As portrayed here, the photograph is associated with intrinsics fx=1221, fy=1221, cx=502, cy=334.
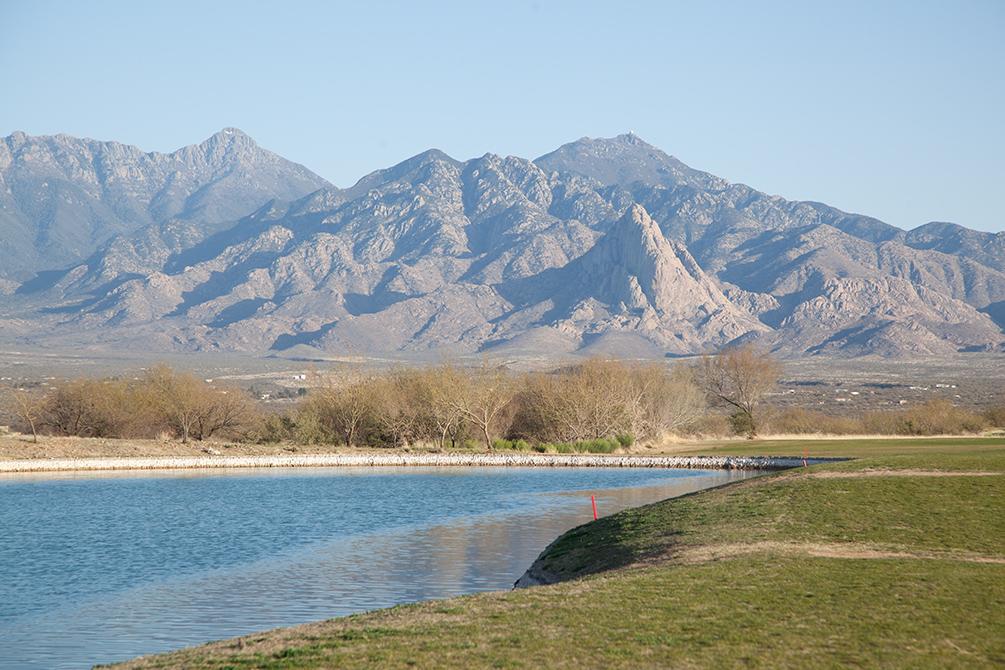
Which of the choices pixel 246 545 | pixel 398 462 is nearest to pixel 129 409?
pixel 398 462

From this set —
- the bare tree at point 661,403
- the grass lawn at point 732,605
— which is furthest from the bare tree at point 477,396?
the grass lawn at point 732,605

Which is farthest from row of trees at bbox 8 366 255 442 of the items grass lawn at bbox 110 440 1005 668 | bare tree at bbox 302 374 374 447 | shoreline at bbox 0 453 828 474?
grass lawn at bbox 110 440 1005 668

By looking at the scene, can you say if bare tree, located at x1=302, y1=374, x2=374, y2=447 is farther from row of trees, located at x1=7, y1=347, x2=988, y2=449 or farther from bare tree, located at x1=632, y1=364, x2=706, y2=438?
bare tree, located at x1=632, y1=364, x2=706, y2=438

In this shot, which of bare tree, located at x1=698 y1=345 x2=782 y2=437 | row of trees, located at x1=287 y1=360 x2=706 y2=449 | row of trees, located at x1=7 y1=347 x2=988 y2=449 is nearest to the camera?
row of trees, located at x1=7 y1=347 x2=988 y2=449

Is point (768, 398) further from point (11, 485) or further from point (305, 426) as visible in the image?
point (11, 485)

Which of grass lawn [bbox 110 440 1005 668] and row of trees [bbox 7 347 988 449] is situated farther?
row of trees [bbox 7 347 988 449]

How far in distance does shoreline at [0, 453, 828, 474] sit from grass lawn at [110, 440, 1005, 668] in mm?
29787

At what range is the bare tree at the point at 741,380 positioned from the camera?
256ft

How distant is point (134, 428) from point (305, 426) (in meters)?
9.53

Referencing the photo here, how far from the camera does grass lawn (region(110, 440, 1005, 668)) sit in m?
14.5

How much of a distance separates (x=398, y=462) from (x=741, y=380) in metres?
27.3

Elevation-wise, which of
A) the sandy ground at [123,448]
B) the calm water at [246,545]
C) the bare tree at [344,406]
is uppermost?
the bare tree at [344,406]

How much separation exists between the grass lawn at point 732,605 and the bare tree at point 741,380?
50200mm

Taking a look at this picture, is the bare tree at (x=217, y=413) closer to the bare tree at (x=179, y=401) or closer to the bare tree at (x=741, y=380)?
the bare tree at (x=179, y=401)
